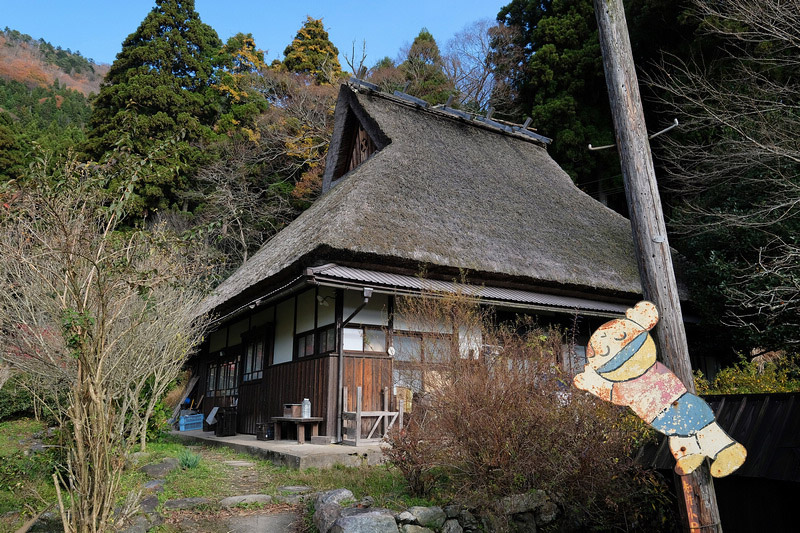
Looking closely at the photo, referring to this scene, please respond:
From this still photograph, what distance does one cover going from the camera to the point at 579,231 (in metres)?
11.8

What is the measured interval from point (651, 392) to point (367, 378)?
491cm

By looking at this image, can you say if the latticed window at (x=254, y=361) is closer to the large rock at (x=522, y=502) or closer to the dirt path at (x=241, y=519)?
the dirt path at (x=241, y=519)

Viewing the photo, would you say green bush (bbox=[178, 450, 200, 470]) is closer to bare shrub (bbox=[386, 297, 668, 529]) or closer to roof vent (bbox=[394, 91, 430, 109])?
bare shrub (bbox=[386, 297, 668, 529])

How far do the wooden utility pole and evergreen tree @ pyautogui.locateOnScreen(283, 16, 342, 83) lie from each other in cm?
2063

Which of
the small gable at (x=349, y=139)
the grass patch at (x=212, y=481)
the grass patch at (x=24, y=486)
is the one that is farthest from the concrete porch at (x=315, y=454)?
the small gable at (x=349, y=139)

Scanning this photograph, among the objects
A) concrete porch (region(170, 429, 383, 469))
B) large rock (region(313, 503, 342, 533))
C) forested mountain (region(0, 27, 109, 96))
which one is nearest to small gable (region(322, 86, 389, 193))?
concrete porch (region(170, 429, 383, 469))

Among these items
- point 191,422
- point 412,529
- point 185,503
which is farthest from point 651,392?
point 191,422

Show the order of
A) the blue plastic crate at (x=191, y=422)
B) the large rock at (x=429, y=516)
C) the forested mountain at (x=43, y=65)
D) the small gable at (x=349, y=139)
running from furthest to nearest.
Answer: the forested mountain at (x=43, y=65), the blue plastic crate at (x=191, y=422), the small gable at (x=349, y=139), the large rock at (x=429, y=516)

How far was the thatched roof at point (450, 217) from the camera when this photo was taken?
28.7 feet

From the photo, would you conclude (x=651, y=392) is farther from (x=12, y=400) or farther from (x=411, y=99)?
(x=12, y=400)

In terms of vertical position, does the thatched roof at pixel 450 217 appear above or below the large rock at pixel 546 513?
above

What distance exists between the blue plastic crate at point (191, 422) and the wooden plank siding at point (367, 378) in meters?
6.97

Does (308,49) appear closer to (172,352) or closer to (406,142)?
(406,142)

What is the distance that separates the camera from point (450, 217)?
10.1 meters
